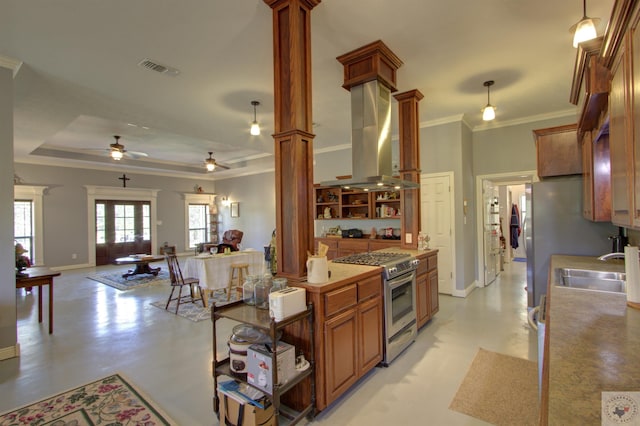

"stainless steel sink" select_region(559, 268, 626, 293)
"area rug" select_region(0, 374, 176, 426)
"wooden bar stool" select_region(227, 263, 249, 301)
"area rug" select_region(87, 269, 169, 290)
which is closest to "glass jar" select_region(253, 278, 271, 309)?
"area rug" select_region(0, 374, 176, 426)

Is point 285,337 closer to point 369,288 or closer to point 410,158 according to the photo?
point 369,288

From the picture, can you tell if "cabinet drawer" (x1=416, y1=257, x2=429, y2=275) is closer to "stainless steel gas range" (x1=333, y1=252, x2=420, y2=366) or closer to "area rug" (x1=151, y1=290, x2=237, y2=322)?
"stainless steel gas range" (x1=333, y1=252, x2=420, y2=366)

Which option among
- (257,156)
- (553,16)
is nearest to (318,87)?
(553,16)

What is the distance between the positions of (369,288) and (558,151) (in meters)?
2.78

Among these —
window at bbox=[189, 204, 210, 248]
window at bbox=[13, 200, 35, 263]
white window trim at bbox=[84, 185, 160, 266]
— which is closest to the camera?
window at bbox=[13, 200, 35, 263]

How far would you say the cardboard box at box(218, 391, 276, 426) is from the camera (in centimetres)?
187

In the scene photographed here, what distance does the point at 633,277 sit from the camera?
166 cm

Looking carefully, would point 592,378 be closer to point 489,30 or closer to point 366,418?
point 366,418

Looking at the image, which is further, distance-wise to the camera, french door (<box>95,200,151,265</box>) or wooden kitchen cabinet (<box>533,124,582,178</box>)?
french door (<box>95,200,151,265</box>)

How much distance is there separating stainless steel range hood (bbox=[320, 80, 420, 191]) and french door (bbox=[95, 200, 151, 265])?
8.68 m

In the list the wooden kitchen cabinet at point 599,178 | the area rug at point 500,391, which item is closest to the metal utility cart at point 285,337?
the area rug at point 500,391

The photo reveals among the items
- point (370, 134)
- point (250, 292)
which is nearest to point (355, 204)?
point (370, 134)

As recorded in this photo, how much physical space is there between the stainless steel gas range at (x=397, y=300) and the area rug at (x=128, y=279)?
202 inches

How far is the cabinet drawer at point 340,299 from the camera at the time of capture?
2.18 m
